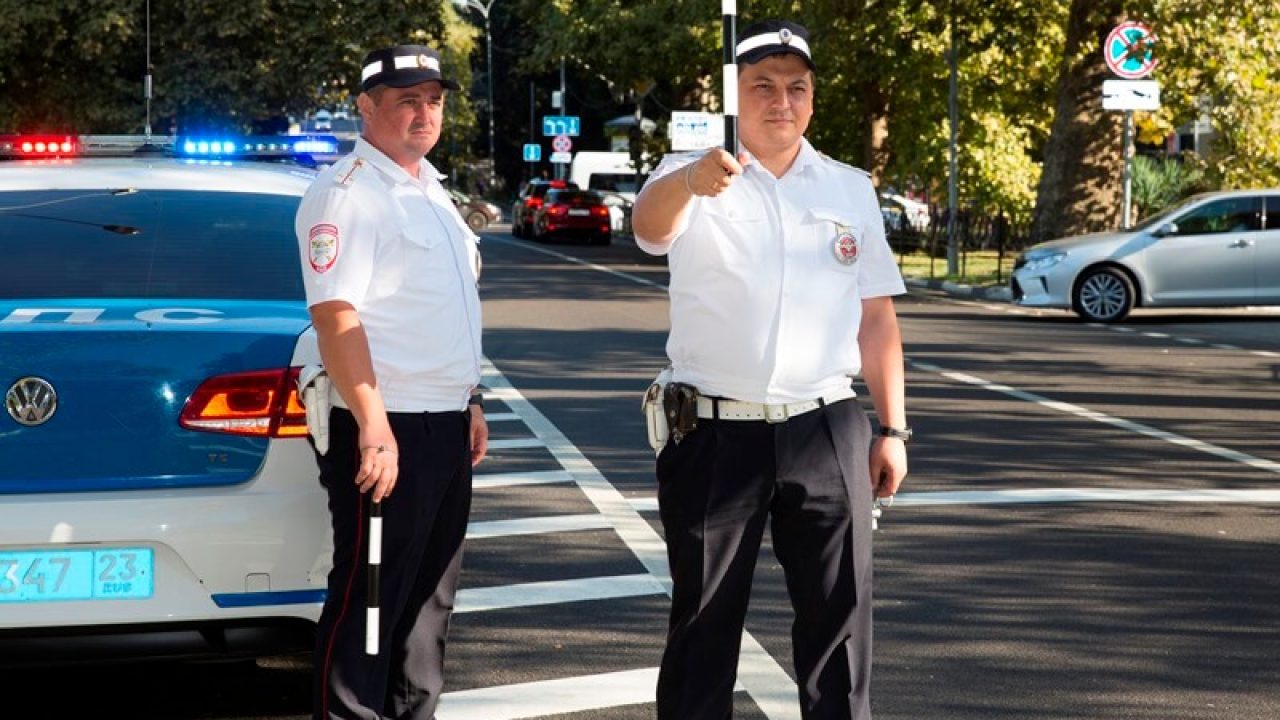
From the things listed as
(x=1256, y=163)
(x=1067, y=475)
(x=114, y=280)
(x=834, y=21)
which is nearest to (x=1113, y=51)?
(x=1256, y=163)

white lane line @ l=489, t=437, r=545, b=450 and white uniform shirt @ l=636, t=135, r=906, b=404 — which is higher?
white uniform shirt @ l=636, t=135, r=906, b=404

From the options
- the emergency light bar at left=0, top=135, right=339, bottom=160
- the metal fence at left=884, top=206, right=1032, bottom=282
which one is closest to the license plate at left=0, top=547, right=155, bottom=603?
the emergency light bar at left=0, top=135, right=339, bottom=160

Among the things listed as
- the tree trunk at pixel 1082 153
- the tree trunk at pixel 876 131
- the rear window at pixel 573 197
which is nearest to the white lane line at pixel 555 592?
the tree trunk at pixel 1082 153

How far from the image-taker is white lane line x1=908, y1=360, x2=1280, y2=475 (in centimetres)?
1240

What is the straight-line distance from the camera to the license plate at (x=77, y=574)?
18.1 ft

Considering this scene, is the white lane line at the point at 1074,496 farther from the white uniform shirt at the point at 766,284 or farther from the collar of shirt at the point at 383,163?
the white uniform shirt at the point at 766,284

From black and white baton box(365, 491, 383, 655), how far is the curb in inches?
936

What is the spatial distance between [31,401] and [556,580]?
11.2 ft

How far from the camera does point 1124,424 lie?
14.0 metres

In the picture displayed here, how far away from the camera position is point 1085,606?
812cm

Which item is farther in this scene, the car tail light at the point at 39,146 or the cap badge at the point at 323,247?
the car tail light at the point at 39,146

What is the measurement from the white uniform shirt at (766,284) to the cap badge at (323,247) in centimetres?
69

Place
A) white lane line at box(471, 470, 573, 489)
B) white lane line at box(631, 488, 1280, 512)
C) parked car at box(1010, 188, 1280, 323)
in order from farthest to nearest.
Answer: parked car at box(1010, 188, 1280, 323) → white lane line at box(471, 470, 573, 489) → white lane line at box(631, 488, 1280, 512)

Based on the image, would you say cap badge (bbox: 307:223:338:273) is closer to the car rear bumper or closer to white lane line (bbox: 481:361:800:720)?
the car rear bumper
